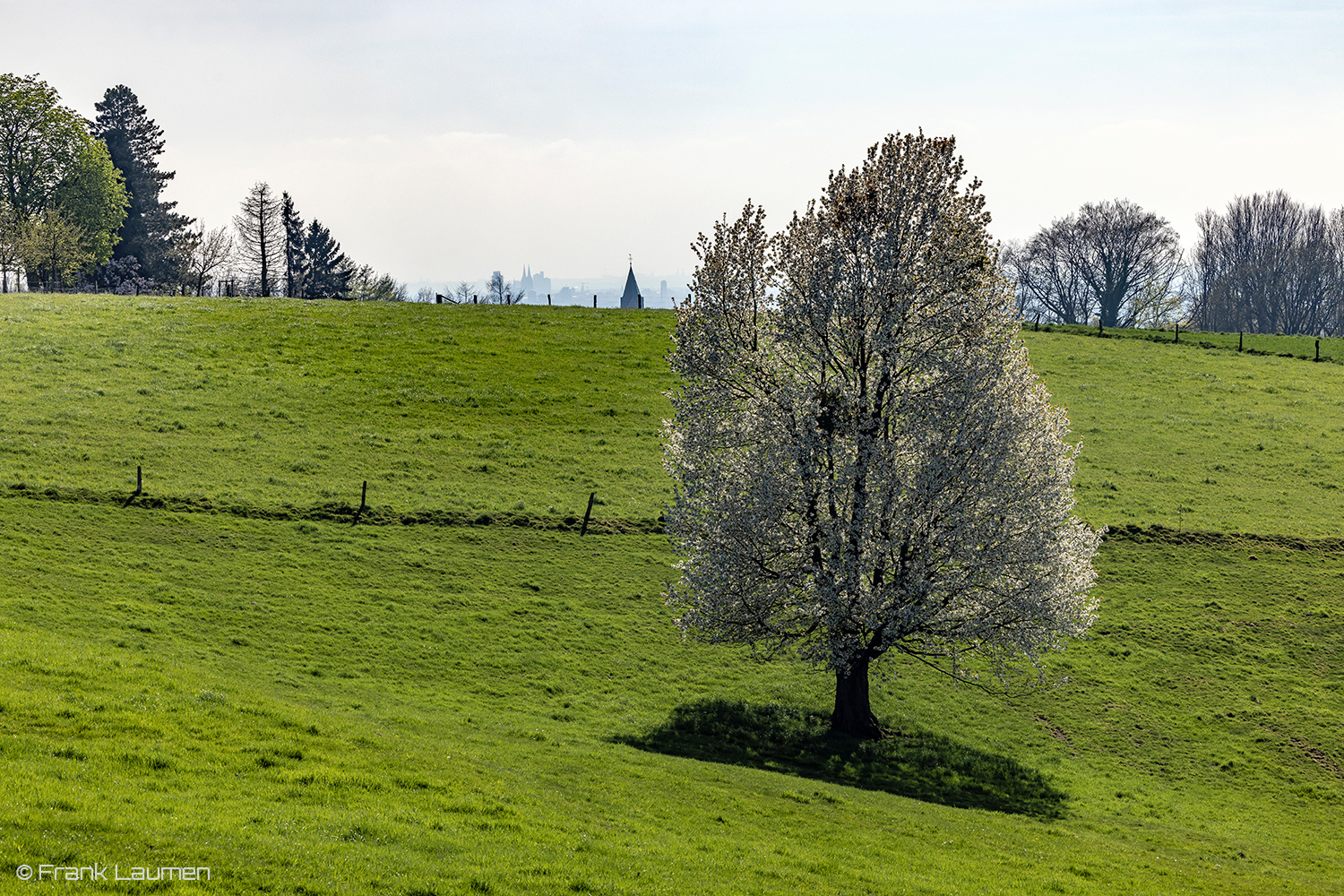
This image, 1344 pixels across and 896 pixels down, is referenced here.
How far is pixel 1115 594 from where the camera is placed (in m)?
35.6

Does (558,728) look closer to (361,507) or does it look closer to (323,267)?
(361,507)

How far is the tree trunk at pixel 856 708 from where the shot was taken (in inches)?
1017

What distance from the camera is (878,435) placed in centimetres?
2434

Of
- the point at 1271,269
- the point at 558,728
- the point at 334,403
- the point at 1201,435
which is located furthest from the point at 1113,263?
the point at 558,728

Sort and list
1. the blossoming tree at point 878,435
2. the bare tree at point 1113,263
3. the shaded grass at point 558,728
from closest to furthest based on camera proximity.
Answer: the shaded grass at point 558,728 → the blossoming tree at point 878,435 → the bare tree at point 1113,263

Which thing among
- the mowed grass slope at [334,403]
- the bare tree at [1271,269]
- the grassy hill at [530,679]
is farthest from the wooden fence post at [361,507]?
the bare tree at [1271,269]

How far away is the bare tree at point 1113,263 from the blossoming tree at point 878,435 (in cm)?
10620

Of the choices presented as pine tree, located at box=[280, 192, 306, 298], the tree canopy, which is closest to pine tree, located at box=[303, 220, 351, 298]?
pine tree, located at box=[280, 192, 306, 298]

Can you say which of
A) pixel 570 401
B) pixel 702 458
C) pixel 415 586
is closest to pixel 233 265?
pixel 570 401

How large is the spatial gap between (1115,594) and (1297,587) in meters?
7.48

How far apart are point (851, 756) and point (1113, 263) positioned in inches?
4792

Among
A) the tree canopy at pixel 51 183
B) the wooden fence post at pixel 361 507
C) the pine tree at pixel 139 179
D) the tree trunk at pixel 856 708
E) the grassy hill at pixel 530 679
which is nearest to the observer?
the grassy hill at pixel 530 679

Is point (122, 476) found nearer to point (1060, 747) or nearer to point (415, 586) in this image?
point (415, 586)

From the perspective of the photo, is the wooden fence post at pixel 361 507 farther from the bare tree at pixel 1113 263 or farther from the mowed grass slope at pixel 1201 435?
the bare tree at pixel 1113 263
